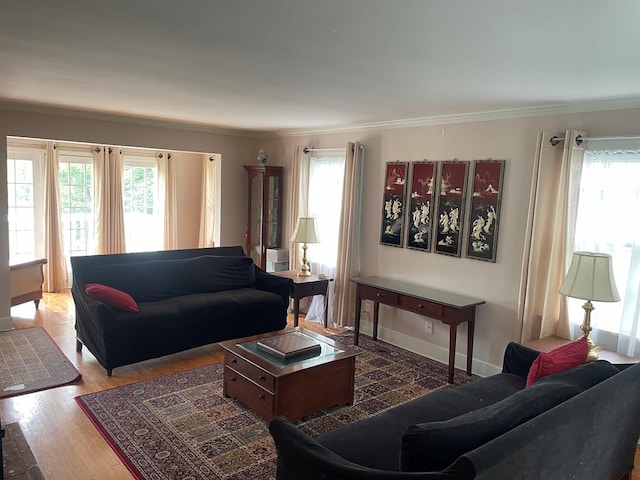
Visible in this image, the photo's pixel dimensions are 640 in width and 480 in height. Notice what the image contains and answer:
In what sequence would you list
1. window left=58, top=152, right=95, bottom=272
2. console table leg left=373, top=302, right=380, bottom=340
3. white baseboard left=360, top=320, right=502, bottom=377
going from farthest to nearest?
1. window left=58, top=152, right=95, bottom=272
2. console table leg left=373, top=302, right=380, bottom=340
3. white baseboard left=360, top=320, right=502, bottom=377

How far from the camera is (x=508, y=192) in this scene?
3.99 metres

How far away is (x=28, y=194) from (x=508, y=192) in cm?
609

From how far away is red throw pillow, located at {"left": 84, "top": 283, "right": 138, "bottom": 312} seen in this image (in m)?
4.00

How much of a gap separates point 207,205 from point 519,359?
227 inches

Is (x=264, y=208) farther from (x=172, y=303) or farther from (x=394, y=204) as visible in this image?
(x=172, y=303)

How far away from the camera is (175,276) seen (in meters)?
4.80

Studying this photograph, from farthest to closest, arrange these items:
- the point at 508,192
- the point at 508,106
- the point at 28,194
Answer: the point at 28,194 → the point at 508,192 → the point at 508,106

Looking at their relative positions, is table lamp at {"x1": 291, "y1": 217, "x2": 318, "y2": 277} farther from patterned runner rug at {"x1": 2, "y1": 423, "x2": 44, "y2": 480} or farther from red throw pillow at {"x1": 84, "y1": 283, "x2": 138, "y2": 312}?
patterned runner rug at {"x1": 2, "y1": 423, "x2": 44, "y2": 480}

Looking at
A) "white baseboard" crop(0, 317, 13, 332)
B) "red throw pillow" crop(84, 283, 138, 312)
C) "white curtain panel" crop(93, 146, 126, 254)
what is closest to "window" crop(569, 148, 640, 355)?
"red throw pillow" crop(84, 283, 138, 312)

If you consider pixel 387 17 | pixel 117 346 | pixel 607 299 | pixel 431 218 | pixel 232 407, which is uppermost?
pixel 387 17

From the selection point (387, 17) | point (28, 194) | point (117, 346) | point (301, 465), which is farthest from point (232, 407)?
point (28, 194)

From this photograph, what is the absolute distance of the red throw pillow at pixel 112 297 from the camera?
400 centimetres

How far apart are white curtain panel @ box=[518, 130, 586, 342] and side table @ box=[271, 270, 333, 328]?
7.19ft

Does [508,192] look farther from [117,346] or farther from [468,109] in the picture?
[117,346]
